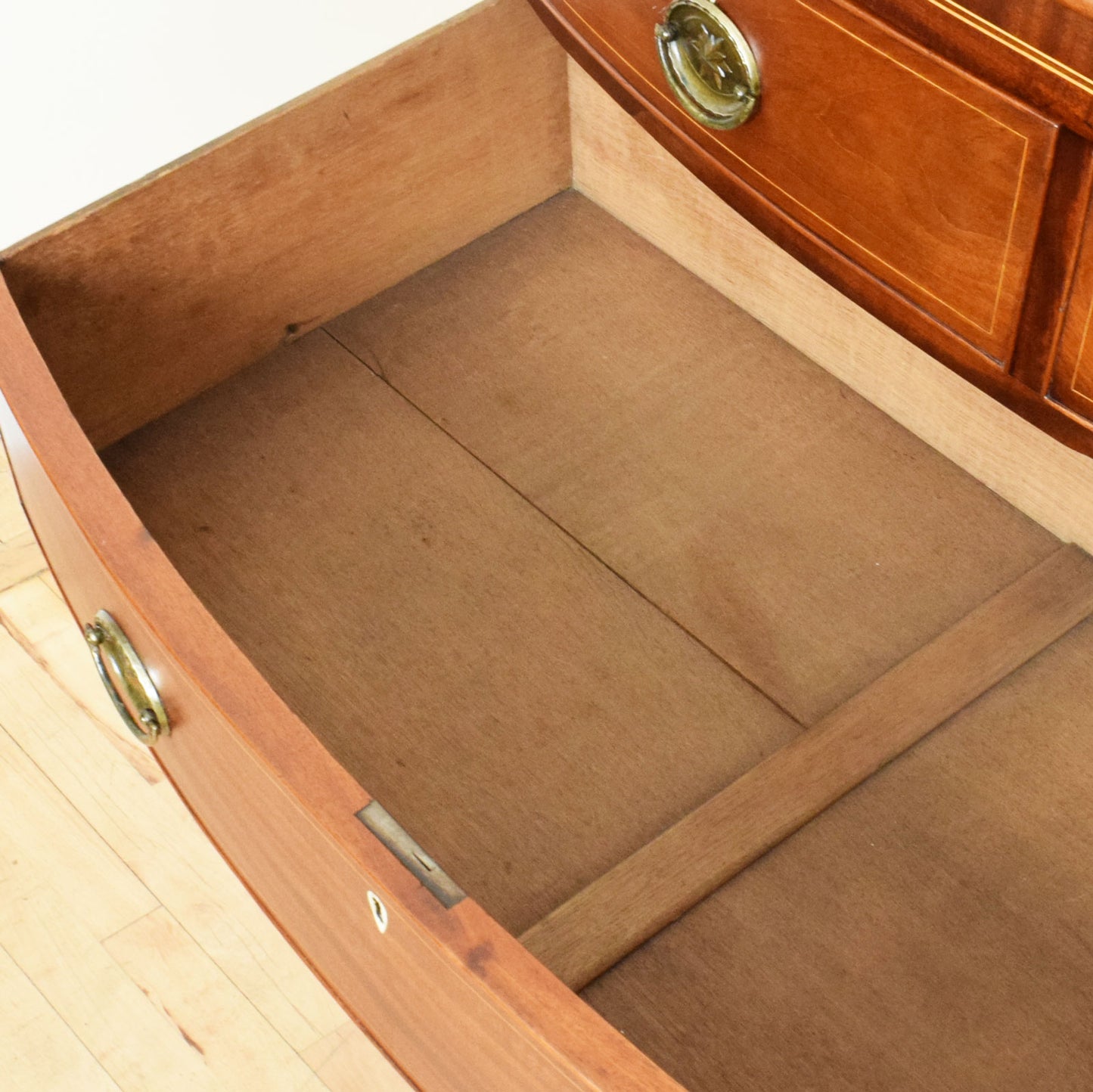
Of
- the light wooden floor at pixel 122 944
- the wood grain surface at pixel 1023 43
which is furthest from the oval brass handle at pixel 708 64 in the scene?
the light wooden floor at pixel 122 944

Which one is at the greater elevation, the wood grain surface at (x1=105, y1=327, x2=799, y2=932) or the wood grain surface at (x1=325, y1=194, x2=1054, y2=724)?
the wood grain surface at (x1=325, y1=194, x2=1054, y2=724)

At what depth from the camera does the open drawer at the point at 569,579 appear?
72 centimetres

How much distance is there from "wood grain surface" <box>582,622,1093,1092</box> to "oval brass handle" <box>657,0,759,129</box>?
1.21 feet

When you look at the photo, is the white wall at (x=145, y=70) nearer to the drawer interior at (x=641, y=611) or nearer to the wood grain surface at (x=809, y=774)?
Result: the drawer interior at (x=641, y=611)

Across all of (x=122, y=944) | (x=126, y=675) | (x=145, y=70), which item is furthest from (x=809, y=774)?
(x=145, y=70)

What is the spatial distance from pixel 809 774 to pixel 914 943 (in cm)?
11

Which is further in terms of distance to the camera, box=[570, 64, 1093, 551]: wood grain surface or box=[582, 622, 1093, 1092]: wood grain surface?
box=[570, 64, 1093, 551]: wood grain surface

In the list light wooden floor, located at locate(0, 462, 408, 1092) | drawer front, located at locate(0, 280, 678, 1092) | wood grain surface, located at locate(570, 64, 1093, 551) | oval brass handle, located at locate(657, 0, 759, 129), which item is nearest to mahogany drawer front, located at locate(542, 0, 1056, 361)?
oval brass handle, located at locate(657, 0, 759, 129)

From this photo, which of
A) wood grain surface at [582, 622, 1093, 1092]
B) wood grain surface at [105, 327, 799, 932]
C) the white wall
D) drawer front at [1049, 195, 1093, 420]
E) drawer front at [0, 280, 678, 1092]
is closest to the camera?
drawer front at [0, 280, 678, 1092]

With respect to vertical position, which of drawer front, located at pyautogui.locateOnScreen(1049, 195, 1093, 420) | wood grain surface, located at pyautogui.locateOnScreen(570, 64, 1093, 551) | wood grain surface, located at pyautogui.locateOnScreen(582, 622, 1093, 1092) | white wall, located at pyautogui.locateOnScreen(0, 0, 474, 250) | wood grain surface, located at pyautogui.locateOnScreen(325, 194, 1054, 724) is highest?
drawer front, located at pyautogui.locateOnScreen(1049, 195, 1093, 420)

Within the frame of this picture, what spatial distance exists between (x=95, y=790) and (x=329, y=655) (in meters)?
0.29

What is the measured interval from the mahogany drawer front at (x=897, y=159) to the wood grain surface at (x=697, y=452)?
0.23 metres

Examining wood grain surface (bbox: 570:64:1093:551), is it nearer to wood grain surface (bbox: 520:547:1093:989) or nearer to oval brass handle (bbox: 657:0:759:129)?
wood grain surface (bbox: 520:547:1093:989)

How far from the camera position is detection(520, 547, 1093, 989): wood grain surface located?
0.77m
